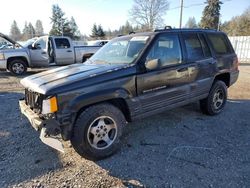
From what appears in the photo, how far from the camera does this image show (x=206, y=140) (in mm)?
3977

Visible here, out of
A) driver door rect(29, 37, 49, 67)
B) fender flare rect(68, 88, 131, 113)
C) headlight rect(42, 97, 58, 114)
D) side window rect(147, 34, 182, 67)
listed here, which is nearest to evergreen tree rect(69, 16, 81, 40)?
driver door rect(29, 37, 49, 67)

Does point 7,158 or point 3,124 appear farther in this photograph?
point 3,124

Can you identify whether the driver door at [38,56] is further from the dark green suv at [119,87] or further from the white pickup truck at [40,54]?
the dark green suv at [119,87]

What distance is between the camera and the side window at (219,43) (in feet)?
16.6

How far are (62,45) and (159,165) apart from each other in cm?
1034

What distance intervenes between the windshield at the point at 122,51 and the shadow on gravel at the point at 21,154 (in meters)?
1.78

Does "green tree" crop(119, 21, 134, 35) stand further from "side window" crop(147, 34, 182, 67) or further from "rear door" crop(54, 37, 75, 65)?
"side window" crop(147, 34, 182, 67)

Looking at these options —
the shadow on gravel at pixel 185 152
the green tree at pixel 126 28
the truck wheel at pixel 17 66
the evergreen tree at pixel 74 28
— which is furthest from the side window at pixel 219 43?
the evergreen tree at pixel 74 28

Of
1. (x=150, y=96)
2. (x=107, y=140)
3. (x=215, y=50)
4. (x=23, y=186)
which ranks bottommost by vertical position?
(x=23, y=186)

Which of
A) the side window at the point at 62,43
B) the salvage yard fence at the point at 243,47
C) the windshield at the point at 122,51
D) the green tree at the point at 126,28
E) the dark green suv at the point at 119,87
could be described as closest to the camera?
the dark green suv at the point at 119,87

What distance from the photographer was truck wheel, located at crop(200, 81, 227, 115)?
5059 millimetres

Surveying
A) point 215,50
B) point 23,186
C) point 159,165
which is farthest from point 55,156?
point 215,50

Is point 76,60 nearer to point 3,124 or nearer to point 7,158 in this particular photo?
point 3,124

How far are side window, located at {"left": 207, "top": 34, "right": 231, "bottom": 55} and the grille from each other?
3703 millimetres
